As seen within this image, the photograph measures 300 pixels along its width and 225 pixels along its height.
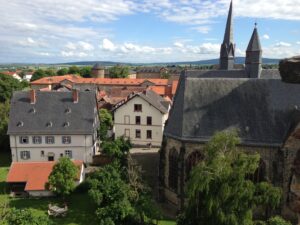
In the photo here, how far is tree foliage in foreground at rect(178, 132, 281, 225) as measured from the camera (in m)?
17.5

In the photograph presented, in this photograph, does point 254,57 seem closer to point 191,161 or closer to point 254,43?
point 254,43

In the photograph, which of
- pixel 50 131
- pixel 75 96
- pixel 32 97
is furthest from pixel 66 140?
pixel 32 97

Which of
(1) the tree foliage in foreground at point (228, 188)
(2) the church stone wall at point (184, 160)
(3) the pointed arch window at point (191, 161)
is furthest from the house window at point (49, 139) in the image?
(1) the tree foliage in foreground at point (228, 188)

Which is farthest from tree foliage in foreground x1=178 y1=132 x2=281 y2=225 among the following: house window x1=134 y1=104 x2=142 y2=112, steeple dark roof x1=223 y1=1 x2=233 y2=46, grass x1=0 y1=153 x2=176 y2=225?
steeple dark roof x1=223 y1=1 x2=233 y2=46

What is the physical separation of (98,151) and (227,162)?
34176 mm

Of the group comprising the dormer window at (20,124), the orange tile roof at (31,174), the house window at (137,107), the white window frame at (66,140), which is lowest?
the orange tile roof at (31,174)

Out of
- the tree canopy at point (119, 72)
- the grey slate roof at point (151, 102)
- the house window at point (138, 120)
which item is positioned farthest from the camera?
A: the tree canopy at point (119, 72)

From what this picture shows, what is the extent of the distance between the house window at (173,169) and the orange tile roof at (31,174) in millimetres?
13479

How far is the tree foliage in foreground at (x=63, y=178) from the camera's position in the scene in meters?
31.5

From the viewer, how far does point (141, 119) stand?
51281 millimetres

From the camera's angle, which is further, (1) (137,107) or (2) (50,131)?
(1) (137,107)

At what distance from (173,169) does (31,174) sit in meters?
15.9

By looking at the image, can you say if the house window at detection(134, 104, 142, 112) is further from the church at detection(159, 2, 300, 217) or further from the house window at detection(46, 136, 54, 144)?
the church at detection(159, 2, 300, 217)

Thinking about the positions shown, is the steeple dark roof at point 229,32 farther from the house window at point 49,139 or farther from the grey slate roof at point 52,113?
the house window at point 49,139
